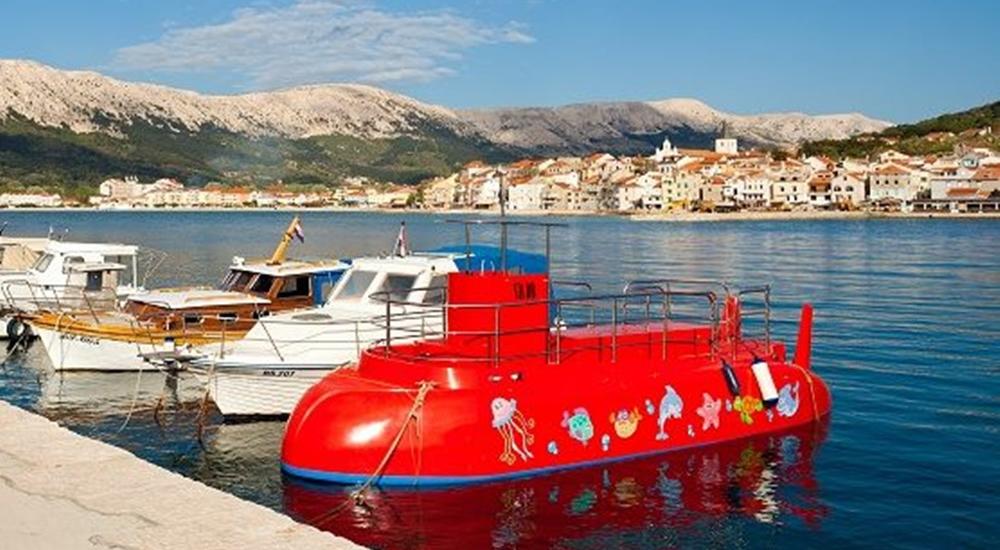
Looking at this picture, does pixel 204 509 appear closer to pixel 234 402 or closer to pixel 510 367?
pixel 510 367

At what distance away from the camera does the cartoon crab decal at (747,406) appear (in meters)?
17.5

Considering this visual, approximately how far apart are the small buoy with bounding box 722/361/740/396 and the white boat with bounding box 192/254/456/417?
4842 millimetres

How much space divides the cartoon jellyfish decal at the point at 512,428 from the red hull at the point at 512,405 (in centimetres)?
2

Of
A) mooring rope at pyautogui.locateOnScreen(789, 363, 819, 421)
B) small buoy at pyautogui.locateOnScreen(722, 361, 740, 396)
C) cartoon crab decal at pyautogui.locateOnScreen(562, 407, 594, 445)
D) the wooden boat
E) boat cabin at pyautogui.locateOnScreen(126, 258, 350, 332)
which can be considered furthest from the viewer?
boat cabin at pyautogui.locateOnScreen(126, 258, 350, 332)

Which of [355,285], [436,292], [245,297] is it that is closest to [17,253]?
[245,297]

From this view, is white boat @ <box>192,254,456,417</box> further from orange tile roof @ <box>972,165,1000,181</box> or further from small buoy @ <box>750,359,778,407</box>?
orange tile roof @ <box>972,165,1000,181</box>

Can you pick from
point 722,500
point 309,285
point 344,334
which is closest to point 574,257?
point 309,285

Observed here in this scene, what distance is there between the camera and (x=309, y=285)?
88.7ft

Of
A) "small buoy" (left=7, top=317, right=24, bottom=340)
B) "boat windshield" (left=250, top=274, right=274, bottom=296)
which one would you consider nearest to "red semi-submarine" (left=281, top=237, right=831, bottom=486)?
"boat windshield" (left=250, top=274, right=274, bottom=296)

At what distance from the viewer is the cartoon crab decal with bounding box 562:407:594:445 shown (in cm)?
1516

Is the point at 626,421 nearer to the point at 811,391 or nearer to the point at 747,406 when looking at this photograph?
the point at 747,406

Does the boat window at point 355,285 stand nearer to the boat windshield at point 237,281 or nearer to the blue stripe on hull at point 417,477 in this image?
the boat windshield at point 237,281

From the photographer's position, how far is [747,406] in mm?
17625

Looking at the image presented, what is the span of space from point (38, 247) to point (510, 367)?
26.7m
